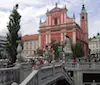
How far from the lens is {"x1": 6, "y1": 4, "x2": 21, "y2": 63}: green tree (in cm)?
2486

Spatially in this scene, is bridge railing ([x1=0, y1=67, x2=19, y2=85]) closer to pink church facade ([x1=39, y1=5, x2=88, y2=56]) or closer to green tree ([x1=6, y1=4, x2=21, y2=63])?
green tree ([x1=6, y1=4, x2=21, y2=63])

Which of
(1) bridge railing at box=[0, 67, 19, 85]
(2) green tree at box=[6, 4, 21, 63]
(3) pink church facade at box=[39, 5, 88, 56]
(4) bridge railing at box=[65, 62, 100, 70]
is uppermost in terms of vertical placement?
(3) pink church facade at box=[39, 5, 88, 56]

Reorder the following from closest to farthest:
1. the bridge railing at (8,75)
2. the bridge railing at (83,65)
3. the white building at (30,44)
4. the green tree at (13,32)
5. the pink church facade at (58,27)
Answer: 1. the bridge railing at (8,75)
2. the bridge railing at (83,65)
3. the green tree at (13,32)
4. the pink church facade at (58,27)
5. the white building at (30,44)

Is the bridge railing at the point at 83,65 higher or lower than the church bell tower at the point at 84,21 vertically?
lower

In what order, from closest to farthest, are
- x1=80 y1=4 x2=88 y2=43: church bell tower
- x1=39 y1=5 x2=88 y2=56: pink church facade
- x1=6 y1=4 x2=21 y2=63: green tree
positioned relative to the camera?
x1=6 y1=4 x2=21 y2=63: green tree < x1=39 y1=5 x2=88 y2=56: pink church facade < x1=80 y1=4 x2=88 y2=43: church bell tower

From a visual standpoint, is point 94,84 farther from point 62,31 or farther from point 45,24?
point 45,24

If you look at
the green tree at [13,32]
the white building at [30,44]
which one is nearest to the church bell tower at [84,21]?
the white building at [30,44]

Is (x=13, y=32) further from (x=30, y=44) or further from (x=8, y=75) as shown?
(x=30, y=44)

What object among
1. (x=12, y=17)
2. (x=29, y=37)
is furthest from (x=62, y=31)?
(x=12, y=17)

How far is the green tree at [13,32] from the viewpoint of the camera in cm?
2486

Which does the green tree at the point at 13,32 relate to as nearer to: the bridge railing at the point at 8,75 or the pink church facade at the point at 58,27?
the bridge railing at the point at 8,75

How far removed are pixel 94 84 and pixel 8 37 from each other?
1134 centimetres

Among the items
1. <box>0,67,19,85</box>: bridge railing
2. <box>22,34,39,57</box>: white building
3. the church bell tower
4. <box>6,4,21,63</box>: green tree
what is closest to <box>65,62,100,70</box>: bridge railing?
<box>6,4,21,63</box>: green tree

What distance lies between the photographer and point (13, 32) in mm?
25078
